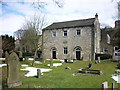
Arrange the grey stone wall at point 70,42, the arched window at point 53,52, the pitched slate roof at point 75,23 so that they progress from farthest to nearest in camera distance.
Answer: the arched window at point 53,52 < the pitched slate roof at point 75,23 < the grey stone wall at point 70,42

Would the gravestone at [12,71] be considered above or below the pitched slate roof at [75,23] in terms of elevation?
below

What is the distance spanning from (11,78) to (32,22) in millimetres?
17071

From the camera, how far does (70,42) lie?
105 ft

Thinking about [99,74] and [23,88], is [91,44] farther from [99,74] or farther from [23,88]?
[23,88]

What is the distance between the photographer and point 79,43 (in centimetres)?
3100

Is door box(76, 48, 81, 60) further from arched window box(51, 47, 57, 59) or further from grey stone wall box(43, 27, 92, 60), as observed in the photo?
arched window box(51, 47, 57, 59)

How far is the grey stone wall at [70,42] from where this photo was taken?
30108mm

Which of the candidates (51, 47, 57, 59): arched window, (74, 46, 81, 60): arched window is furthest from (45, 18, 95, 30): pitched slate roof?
(51, 47, 57, 59): arched window

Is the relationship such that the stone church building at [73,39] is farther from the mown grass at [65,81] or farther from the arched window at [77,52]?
the mown grass at [65,81]

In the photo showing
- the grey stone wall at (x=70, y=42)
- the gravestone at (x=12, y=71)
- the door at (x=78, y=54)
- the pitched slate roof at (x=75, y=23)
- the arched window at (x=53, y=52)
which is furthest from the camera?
the arched window at (x=53, y=52)

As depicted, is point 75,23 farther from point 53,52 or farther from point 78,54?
point 53,52

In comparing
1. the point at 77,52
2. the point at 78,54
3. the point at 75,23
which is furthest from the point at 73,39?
the point at 75,23

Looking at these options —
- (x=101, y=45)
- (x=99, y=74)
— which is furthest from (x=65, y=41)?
(x=99, y=74)

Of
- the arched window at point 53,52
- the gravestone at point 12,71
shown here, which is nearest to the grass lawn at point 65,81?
the gravestone at point 12,71
